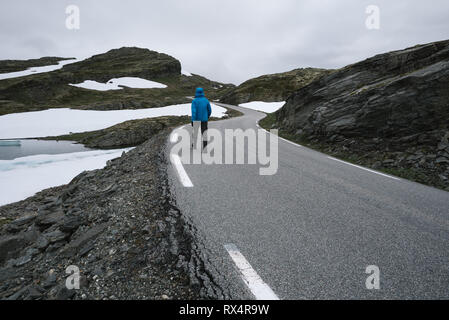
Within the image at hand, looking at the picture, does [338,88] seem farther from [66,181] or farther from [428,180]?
[66,181]

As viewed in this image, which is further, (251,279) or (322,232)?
(322,232)

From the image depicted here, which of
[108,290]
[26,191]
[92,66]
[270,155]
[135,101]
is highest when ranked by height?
[92,66]

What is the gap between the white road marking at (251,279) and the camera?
2027 mm

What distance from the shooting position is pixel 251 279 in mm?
2219

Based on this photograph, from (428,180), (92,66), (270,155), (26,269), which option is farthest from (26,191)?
(92,66)

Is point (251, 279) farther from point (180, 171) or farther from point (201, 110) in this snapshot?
point (201, 110)

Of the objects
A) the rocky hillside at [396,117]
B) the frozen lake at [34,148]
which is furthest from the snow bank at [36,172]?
the rocky hillside at [396,117]

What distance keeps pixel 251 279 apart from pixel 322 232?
137cm

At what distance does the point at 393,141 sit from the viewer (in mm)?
8336

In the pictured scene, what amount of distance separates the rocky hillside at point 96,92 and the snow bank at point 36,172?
2141cm

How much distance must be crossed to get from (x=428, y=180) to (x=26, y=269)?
8.67 meters

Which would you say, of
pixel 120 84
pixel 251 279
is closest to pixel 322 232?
pixel 251 279

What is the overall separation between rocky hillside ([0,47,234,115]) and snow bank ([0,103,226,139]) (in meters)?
4.96

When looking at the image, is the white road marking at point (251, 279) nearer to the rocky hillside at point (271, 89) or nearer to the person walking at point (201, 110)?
the person walking at point (201, 110)
